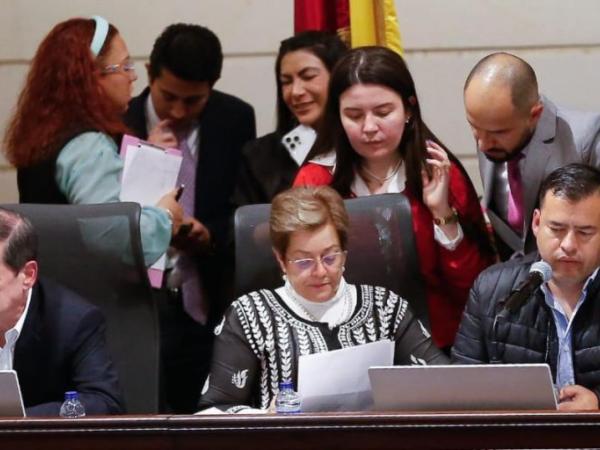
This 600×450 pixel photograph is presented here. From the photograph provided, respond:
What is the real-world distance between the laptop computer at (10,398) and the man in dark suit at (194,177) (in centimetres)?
126

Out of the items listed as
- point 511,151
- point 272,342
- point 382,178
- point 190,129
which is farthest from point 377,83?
point 190,129

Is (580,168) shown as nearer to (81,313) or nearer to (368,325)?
(368,325)

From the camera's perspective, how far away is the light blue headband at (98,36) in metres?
3.70

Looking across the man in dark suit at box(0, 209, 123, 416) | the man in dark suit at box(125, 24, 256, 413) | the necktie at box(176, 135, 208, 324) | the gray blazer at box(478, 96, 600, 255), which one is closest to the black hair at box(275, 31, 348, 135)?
the man in dark suit at box(125, 24, 256, 413)

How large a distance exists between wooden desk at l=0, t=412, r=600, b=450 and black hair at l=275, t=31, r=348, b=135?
1623 mm

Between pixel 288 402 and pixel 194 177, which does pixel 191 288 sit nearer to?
pixel 194 177

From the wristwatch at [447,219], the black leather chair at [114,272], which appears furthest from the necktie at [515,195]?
the black leather chair at [114,272]

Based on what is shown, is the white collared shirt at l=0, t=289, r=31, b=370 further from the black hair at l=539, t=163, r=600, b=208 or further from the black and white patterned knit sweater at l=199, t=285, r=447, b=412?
the black hair at l=539, t=163, r=600, b=208

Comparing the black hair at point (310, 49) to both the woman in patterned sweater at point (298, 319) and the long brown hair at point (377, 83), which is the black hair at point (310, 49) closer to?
the long brown hair at point (377, 83)

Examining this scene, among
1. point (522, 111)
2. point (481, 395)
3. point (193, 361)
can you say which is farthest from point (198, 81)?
point (481, 395)

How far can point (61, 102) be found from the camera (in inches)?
144

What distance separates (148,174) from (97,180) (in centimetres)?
18

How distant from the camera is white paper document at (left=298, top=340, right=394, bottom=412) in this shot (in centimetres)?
283

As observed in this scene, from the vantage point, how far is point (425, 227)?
3508 mm
